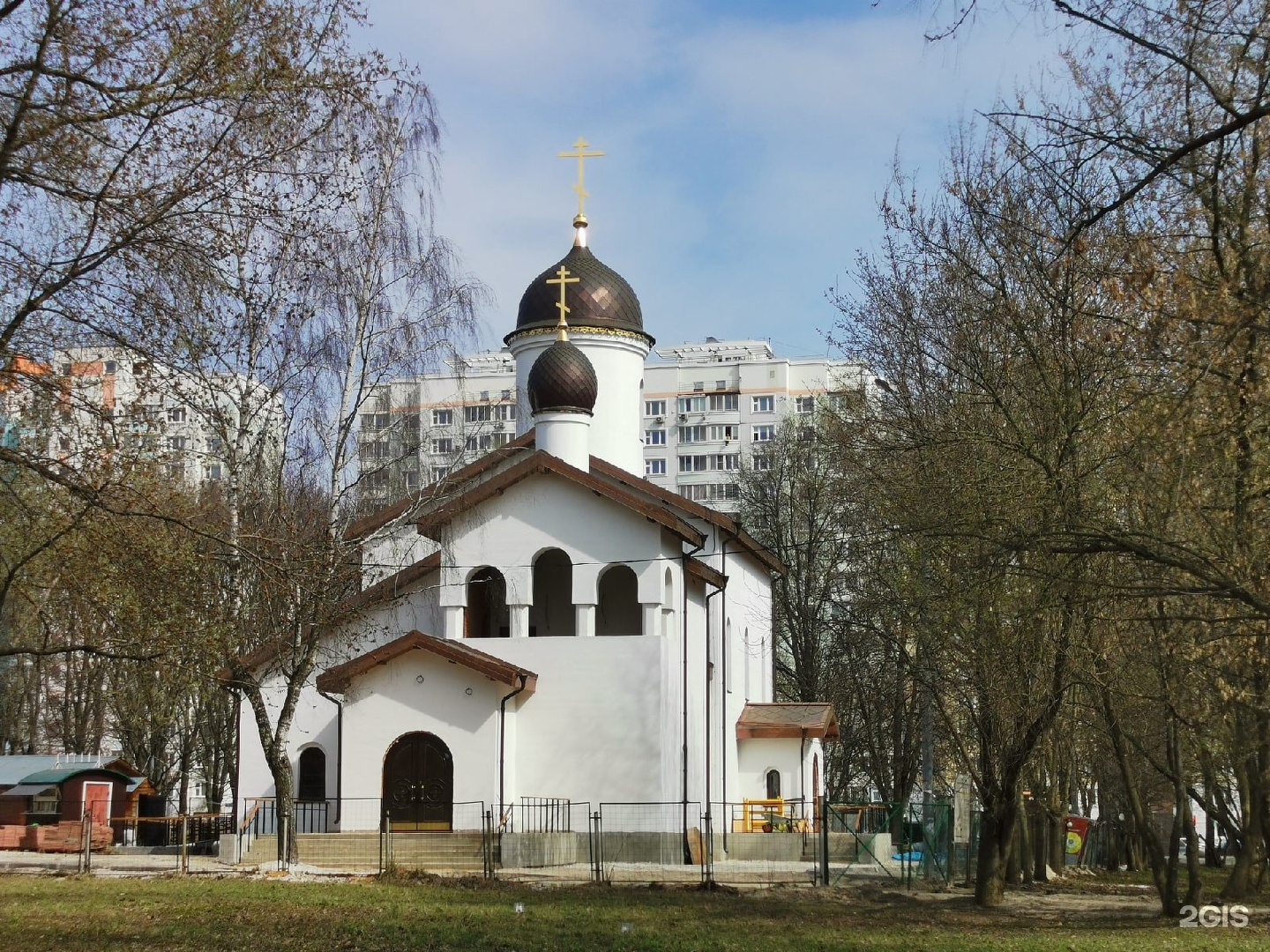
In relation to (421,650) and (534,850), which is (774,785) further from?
(421,650)

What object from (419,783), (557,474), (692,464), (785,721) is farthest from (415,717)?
(692,464)

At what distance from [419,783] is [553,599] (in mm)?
6979

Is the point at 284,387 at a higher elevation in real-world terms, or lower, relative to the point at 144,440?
higher

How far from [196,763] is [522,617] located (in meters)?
26.6

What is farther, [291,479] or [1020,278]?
[291,479]

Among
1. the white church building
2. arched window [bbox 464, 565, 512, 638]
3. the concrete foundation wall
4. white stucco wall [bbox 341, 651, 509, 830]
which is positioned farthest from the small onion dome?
the concrete foundation wall

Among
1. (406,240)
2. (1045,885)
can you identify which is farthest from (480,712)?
(1045,885)

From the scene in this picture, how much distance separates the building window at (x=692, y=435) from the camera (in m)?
84.1

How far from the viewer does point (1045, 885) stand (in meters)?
30.3

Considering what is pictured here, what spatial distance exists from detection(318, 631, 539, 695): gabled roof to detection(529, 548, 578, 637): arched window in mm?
5387

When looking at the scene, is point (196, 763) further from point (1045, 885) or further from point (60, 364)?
point (60, 364)

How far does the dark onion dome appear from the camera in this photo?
36.1 meters

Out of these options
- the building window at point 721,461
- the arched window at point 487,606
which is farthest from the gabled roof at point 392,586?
the building window at point 721,461

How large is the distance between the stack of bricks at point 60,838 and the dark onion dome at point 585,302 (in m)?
15.1
